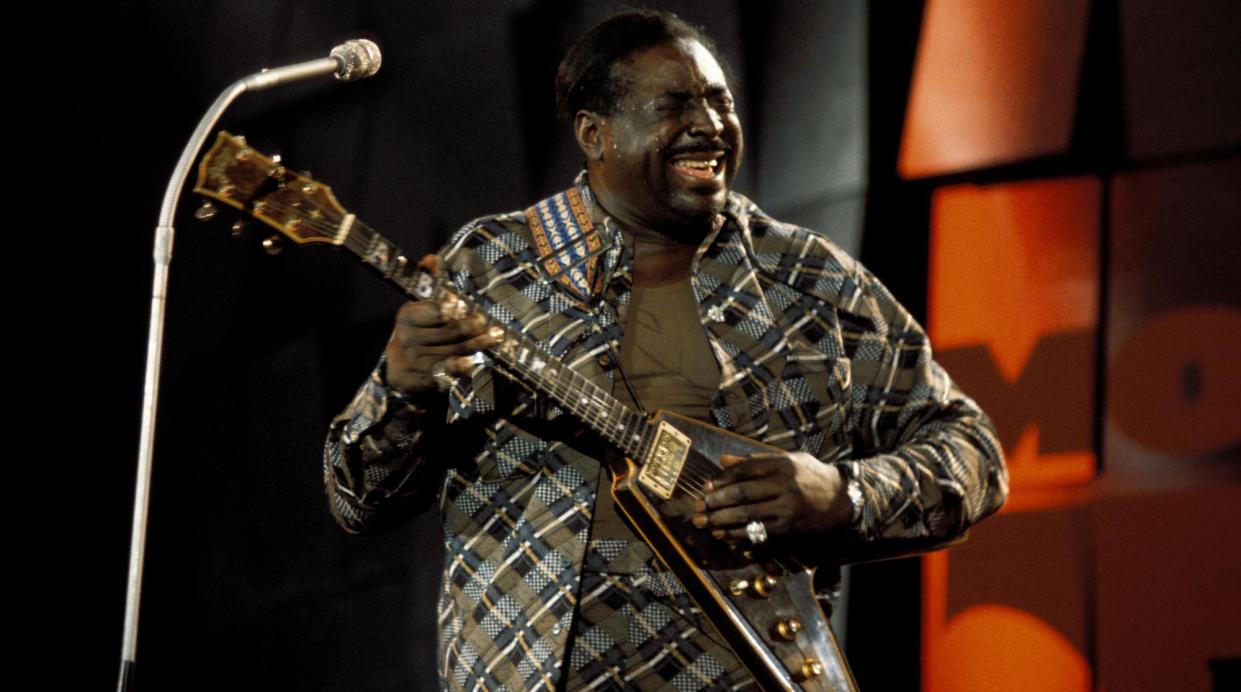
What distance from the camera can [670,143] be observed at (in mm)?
2299

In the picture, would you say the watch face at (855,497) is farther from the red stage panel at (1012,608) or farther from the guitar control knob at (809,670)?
the red stage panel at (1012,608)

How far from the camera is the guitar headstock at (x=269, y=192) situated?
72.1 inches

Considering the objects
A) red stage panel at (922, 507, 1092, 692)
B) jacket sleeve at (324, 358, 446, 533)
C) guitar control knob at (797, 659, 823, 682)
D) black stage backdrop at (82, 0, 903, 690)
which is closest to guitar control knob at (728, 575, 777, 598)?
guitar control knob at (797, 659, 823, 682)

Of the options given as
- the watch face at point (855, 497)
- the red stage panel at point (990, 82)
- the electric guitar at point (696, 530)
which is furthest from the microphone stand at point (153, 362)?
the red stage panel at point (990, 82)

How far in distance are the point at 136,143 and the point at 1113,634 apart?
261 cm

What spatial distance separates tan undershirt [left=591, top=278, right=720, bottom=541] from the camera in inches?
85.7

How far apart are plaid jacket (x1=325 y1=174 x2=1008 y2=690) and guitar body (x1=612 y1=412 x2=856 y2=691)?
8 centimetres

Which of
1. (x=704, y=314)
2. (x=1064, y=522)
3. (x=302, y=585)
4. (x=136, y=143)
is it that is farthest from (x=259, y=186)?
(x=1064, y=522)

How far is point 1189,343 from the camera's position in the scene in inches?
130

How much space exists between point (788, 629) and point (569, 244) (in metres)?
0.74

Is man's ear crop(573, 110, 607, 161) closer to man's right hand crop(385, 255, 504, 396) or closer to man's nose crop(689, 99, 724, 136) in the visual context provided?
man's nose crop(689, 99, 724, 136)

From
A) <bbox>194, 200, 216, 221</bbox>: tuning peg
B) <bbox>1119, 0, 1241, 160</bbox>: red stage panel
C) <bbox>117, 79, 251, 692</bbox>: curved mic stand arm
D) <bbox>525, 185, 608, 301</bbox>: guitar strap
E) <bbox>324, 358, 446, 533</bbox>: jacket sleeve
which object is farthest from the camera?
<bbox>1119, 0, 1241, 160</bbox>: red stage panel

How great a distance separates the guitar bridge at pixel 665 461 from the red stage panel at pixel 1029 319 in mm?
1461

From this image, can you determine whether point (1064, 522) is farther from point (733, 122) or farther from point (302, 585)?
point (302, 585)
